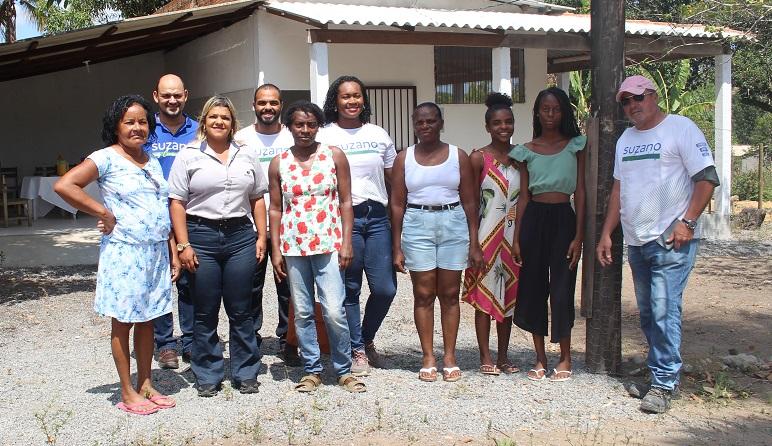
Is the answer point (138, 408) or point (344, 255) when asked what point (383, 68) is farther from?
point (138, 408)

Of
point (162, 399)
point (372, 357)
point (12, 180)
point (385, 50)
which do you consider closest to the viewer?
point (162, 399)

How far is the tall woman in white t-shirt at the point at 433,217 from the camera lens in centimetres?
485

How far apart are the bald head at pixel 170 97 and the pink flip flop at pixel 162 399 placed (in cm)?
175

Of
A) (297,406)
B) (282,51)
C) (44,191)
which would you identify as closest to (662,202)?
(297,406)

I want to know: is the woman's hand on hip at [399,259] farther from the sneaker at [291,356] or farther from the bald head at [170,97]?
the bald head at [170,97]

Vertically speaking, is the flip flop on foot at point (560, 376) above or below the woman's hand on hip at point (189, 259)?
below

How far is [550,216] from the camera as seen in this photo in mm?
4895

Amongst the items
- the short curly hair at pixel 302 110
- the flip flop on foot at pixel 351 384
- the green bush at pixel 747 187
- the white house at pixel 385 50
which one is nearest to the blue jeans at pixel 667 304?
the flip flop on foot at pixel 351 384

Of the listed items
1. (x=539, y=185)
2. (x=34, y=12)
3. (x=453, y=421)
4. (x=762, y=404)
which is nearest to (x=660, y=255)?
(x=539, y=185)

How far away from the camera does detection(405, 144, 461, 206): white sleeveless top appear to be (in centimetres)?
484

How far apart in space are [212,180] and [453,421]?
1902 millimetres

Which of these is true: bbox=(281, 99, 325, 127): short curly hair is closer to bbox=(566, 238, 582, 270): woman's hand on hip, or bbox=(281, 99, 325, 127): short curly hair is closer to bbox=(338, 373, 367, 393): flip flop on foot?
bbox=(338, 373, 367, 393): flip flop on foot

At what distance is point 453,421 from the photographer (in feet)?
14.3

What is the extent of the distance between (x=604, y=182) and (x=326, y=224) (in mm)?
1743
